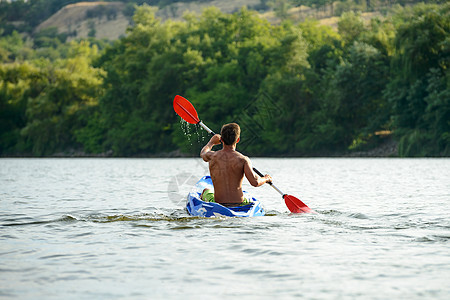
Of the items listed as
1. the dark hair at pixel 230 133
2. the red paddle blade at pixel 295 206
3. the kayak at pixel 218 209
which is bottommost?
the red paddle blade at pixel 295 206

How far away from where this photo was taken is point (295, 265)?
6.71m

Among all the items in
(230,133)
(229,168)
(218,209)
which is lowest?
(218,209)

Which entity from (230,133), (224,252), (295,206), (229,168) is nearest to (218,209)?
(229,168)

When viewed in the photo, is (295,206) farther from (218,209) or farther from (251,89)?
(251,89)

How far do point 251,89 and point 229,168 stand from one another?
4948 cm

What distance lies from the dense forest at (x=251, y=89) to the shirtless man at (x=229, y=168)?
3259cm

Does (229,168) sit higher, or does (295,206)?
(229,168)

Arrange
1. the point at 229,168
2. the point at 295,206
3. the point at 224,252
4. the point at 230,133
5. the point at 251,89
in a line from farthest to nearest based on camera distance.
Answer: the point at 251,89
the point at 295,206
the point at 229,168
the point at 230,133
the point at 224,252

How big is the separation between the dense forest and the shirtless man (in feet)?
107

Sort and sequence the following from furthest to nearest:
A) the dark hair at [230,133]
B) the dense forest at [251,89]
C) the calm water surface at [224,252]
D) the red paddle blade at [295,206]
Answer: the dense forest at [251,89] → the red paddle blade at [295,206] → the dark hair at [230,133] → the calm water surface at [224,252]

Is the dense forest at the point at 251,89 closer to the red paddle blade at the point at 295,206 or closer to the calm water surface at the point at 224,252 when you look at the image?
the calm water surface at the point at 224,252

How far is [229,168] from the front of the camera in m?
10.0

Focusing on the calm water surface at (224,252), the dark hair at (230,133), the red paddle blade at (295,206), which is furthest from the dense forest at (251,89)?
the dark hair at (230,133)

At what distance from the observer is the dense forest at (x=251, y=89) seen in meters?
42.7
